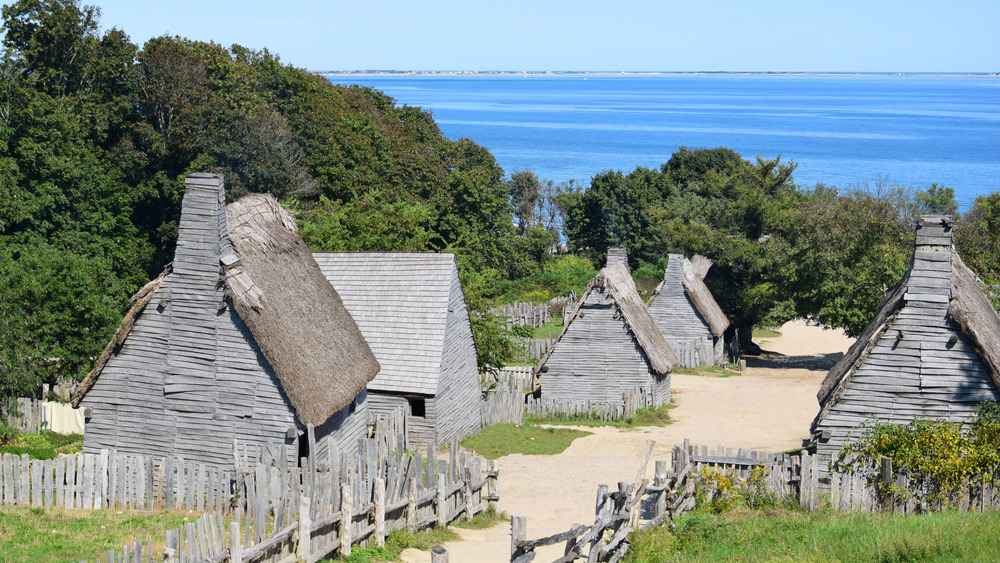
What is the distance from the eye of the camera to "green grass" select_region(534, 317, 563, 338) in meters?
46.4

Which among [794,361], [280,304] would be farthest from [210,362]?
[794,361]

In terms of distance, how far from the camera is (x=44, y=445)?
23438 millimetres

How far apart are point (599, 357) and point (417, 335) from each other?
8.84m

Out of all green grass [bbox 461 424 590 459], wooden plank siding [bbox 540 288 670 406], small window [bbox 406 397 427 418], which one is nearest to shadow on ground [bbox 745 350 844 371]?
wooden plank siding [bbox 540 288 670 406]

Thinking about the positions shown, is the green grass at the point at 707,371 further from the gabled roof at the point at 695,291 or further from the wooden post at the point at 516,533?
the wooden post at the point at 516,533

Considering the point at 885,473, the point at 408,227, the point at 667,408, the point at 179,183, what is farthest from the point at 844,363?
the point at 179,183

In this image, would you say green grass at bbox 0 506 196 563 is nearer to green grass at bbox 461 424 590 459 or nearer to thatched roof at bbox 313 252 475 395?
thatched roof at bbox 313 252 475 395

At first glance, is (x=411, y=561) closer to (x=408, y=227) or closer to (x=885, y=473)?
(x=885, y=473)

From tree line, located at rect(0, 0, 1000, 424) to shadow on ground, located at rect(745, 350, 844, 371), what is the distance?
2.13 m

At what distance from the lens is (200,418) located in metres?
18.6

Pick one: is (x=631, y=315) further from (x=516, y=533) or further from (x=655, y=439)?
(x=516, y=533)

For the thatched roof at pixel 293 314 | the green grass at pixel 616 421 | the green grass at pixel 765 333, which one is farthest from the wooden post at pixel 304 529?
the green grass at pixel 765 333

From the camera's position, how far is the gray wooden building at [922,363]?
18.5 meters

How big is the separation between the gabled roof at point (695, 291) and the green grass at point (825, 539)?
2635 centimetres
